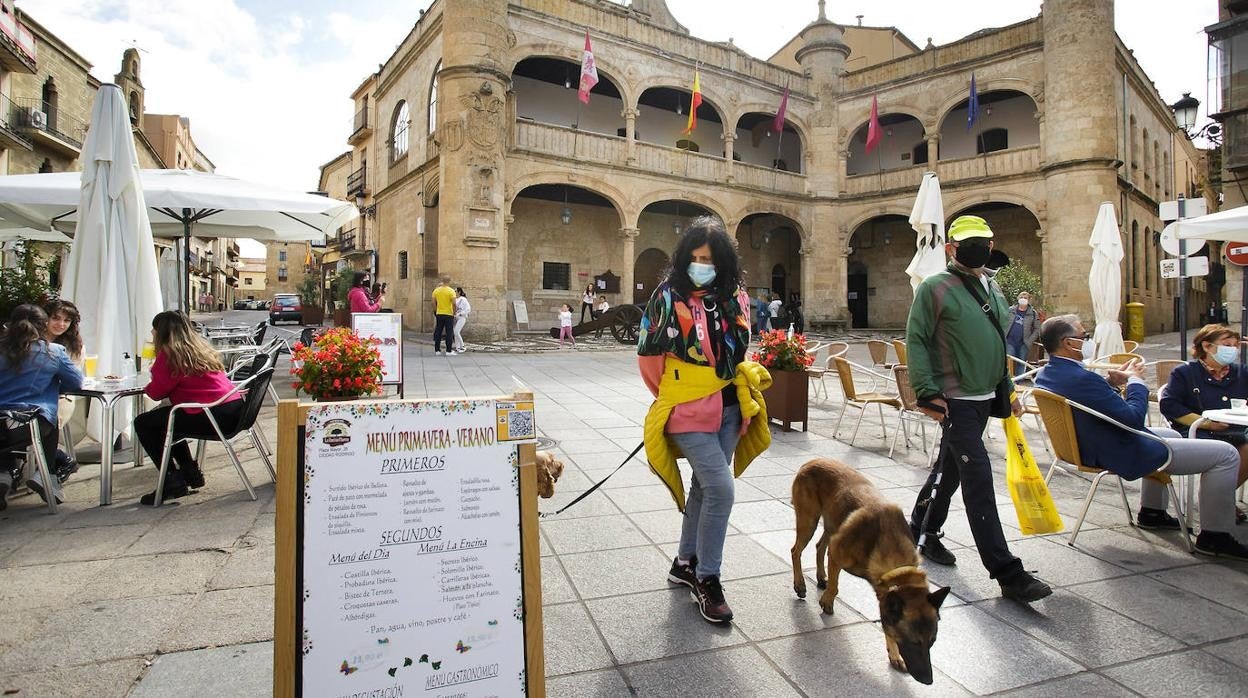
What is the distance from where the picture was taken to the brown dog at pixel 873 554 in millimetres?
2039

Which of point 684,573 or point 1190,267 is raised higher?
point 1190,267

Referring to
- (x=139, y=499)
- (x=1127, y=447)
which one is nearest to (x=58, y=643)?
(x=139, y=499)

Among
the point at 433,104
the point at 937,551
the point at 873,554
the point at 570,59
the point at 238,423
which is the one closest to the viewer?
the point at 873,554

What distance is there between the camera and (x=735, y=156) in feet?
79.7

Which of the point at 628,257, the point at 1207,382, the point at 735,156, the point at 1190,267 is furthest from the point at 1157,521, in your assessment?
the point at 735,156

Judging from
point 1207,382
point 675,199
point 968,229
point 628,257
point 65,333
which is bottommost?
point 1207,382

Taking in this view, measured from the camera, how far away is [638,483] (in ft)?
14.6

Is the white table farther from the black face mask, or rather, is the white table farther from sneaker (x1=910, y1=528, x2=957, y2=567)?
the black face mask

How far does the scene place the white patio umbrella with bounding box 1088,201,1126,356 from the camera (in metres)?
9.84

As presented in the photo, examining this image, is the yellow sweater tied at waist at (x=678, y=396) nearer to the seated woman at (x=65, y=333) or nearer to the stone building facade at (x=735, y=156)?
the seated woman at (x=65, y=333)

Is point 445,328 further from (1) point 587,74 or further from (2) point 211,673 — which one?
(2) point 211,673

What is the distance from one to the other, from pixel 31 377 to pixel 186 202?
2690 mm

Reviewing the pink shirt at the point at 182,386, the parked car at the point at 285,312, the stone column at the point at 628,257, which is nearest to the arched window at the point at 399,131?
the parked car at the point at 285,312

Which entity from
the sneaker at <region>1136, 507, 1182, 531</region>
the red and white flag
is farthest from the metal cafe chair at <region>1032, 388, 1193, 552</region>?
the red and white flag
